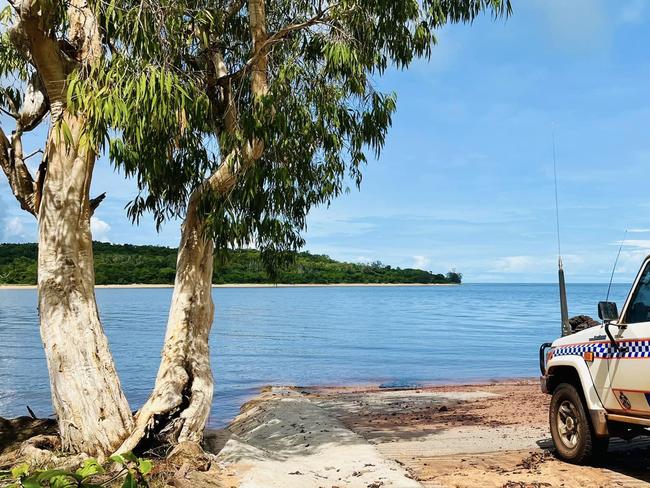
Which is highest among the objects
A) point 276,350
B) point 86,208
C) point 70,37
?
point 70,37

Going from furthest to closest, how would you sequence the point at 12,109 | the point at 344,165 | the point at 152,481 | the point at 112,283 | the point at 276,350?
the point at 112,283
the point at 276,350
the point at 344,165
the point at 12,109
the point at 152,481

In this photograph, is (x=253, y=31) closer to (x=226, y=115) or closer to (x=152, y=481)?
(x=226, y=115)

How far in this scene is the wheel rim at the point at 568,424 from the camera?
23.4 feet

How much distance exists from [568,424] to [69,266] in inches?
231

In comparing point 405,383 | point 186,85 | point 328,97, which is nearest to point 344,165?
point 328,97

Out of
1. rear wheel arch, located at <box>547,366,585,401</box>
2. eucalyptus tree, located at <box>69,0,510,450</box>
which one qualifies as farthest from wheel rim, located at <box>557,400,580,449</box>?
eucalyptus tree, located at <box>69,0,510,450</box>

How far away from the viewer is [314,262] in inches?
4090

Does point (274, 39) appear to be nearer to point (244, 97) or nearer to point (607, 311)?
Answer: point (244, 97)

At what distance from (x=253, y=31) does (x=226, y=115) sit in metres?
1.08

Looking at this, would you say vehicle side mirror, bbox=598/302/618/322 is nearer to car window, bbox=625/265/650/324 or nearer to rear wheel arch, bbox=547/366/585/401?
car window, bbox=625/265/650/324

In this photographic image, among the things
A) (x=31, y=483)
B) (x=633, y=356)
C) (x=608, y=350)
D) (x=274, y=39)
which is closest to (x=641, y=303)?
(x=633, y=356)

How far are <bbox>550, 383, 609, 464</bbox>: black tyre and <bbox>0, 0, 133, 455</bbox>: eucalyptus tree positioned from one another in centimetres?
486

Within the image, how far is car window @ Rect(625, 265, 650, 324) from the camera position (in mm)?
6113

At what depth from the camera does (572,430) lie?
23.7ft
